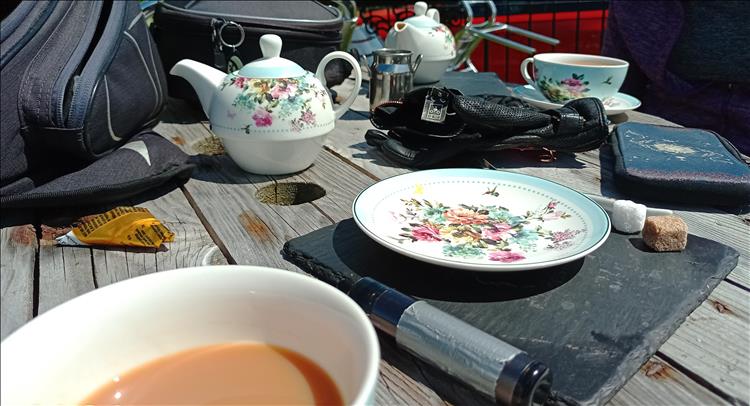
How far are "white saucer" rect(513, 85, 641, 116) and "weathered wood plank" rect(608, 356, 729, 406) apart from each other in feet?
2.65

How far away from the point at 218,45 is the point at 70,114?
48cm

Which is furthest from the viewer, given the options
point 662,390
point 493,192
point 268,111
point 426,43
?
point 426,43

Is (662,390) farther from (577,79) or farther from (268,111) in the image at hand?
(577,79)

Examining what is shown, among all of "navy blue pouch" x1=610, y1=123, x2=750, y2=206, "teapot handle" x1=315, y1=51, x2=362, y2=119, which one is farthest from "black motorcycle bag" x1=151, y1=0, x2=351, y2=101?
"navy blue pouch" x1=610, y1=123, x2=750, y2=206

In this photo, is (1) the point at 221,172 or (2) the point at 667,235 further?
(1) the point at 221,172

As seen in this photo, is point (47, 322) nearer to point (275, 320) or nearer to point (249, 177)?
point (275, 320)

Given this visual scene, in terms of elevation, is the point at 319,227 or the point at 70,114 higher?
the point at 70,114

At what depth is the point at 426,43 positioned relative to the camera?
1.56 metres

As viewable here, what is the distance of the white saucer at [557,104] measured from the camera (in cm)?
125

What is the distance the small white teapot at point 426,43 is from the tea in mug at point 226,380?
1284mm

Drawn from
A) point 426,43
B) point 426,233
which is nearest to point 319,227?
point 426,233

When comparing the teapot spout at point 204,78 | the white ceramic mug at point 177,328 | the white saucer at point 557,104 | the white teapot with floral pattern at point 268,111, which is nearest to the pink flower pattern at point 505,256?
the white ceramic mug at point 177,328

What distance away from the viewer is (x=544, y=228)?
2.35ft

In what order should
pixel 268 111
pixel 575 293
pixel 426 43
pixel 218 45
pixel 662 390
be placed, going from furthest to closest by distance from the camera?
pixel 426 43 → pixel 218 45 → pixel 268 111 → pixel 575 293 → pixel 662 390
